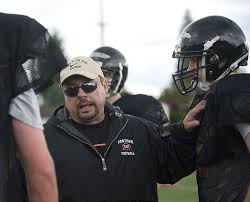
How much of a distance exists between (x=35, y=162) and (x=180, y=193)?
9345mm

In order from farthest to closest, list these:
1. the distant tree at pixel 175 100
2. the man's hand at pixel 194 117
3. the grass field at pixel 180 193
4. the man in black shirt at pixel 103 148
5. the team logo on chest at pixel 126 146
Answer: the distant tree at pixel 175 100, the grass field at pixel 180 193, the team logo on chest at pixel 126 146, the man in black shirt at pixel 103 148, the man's hand at pixel 194 117

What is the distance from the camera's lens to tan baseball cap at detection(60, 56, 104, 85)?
149 inches

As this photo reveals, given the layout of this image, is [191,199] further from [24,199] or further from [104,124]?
[24,199]

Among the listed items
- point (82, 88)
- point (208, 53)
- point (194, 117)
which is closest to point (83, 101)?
point (82, 88)

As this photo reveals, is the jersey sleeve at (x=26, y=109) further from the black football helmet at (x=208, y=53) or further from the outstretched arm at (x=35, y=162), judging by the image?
the black football helmet at (x=208, y=53)

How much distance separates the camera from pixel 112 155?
11.9ft

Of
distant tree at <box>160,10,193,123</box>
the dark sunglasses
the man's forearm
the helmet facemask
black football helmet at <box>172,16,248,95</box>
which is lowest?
distant tree at <box>160,10,193,123</box>

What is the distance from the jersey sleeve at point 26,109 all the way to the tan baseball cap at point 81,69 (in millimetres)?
1598

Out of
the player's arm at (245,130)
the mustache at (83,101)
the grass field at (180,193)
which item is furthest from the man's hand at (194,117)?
the grass field at (180,193)

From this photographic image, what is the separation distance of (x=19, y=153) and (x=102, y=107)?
1.72 meters

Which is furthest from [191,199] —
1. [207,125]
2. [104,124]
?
[207,125]

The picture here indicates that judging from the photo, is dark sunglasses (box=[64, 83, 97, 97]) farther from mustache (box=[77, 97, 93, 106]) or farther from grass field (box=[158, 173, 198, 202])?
grass field (box=[158, 173, 198, 202])

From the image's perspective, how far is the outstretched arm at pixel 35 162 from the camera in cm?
212

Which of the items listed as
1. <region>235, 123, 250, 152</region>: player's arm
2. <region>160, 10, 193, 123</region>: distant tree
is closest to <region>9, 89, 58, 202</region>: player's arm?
<region>235, 123, 250, 152</region>: player's arm
